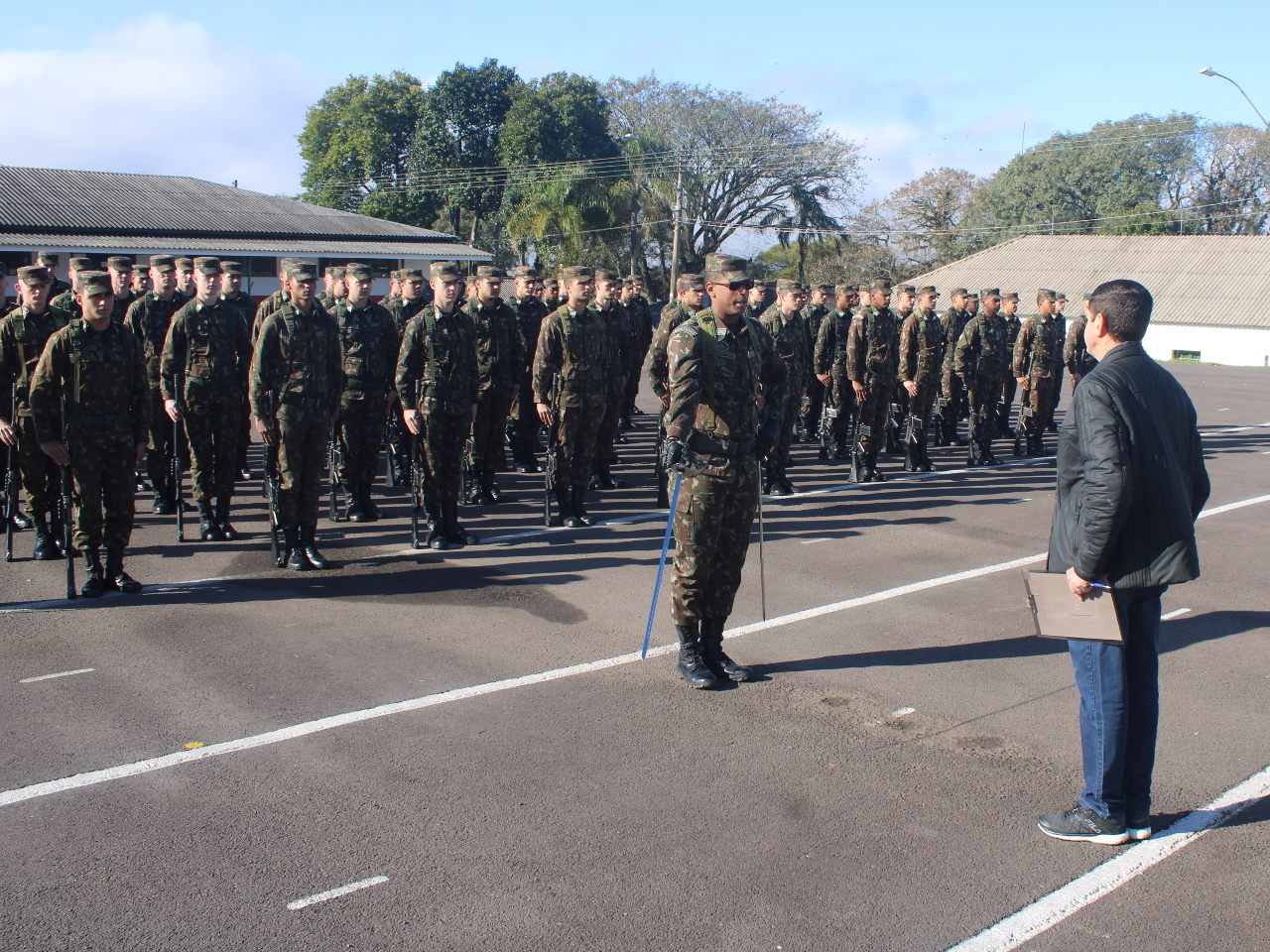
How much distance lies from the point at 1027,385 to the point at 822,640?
32.1ft

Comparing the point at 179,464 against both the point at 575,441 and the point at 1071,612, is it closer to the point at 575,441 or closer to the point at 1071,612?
the point at 575,441

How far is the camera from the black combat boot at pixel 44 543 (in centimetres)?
887

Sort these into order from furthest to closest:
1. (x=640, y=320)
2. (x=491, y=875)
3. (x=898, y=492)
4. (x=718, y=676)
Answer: (x=640, y=320)
(x=898, y=492)
(x=718, y=676)
(x=491, y=875)

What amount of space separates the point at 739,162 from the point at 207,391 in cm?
5197

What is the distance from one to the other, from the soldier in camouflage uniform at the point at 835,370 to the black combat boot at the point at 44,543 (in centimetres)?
878

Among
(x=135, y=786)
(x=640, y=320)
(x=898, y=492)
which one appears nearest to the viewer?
(x=135, y=786)

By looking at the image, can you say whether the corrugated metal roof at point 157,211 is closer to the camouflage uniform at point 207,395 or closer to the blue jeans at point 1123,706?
the camouflage uniform at point 207,395

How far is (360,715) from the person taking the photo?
579 cm

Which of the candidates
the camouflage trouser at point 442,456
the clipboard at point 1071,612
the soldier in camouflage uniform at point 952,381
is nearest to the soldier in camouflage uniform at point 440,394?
the camouflage trouser at point 442,456

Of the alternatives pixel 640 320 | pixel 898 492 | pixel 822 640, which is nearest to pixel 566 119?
pixel 640 320

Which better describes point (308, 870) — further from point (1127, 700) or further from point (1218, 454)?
point (1218, 454)

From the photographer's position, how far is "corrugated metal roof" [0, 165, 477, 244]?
36.6 meters

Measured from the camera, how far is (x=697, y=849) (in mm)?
4465

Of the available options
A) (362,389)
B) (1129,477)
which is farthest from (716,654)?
(362,389)
